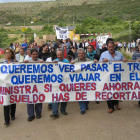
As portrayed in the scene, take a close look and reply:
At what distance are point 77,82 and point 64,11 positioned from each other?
87.5 metres

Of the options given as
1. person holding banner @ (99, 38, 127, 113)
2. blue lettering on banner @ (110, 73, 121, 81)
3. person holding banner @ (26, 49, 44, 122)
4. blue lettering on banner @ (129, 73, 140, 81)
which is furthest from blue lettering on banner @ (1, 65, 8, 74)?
blue lettering on banner @ (129, 73, 140, 81)

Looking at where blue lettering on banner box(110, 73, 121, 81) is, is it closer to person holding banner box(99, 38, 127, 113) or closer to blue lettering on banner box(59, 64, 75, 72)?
person holding banner box(99, 38, 127, 113)

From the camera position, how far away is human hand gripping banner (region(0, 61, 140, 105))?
5.39 meters

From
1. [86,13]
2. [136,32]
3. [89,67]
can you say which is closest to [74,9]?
[86,13]

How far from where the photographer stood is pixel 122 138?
14.8 feet

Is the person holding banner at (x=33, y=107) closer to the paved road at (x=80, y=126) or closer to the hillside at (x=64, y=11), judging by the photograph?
the paved road at (x=80, y=126)

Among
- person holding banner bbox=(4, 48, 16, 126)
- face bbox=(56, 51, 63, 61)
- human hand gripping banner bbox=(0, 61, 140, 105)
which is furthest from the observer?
face bbox=(56, 51, 63, 61)

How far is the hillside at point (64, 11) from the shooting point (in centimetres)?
7812

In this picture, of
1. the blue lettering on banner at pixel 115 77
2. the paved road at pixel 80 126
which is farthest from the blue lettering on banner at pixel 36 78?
the blue lettering on banner at pixel 115 77

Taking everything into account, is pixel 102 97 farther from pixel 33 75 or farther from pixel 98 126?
pixel 33 75

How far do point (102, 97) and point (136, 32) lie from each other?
29.9 metres

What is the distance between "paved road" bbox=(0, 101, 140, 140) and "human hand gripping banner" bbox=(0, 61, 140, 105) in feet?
1.58

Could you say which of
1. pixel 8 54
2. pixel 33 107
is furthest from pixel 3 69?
pixel 33 107

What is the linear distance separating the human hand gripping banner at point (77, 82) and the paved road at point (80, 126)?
482 mm
